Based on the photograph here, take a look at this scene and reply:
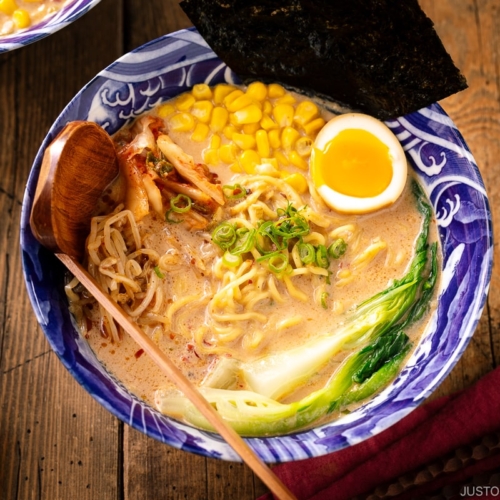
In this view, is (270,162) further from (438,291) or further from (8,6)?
(8,6)

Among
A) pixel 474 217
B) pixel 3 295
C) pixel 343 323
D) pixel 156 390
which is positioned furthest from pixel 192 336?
pixel 474 217

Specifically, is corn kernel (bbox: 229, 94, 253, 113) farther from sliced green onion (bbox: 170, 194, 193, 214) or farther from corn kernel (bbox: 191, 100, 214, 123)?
sliced green onion (bbox: 170, 194, 193, 214)

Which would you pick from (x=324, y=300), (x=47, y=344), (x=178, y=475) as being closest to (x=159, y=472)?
(x=178, y=475)

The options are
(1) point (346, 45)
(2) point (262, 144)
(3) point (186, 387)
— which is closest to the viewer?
(3) point (186, 387)

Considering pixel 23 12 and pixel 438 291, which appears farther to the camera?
pixel 23 12

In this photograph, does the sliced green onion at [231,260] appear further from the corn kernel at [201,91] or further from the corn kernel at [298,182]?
the corn kernel at [201,91]

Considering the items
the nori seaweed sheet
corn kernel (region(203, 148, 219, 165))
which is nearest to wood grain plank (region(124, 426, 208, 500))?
corn kernel (region(203, 148, 219, 165))

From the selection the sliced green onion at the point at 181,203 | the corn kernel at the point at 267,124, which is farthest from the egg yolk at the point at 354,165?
the sliced green onion at the point at 181,203
